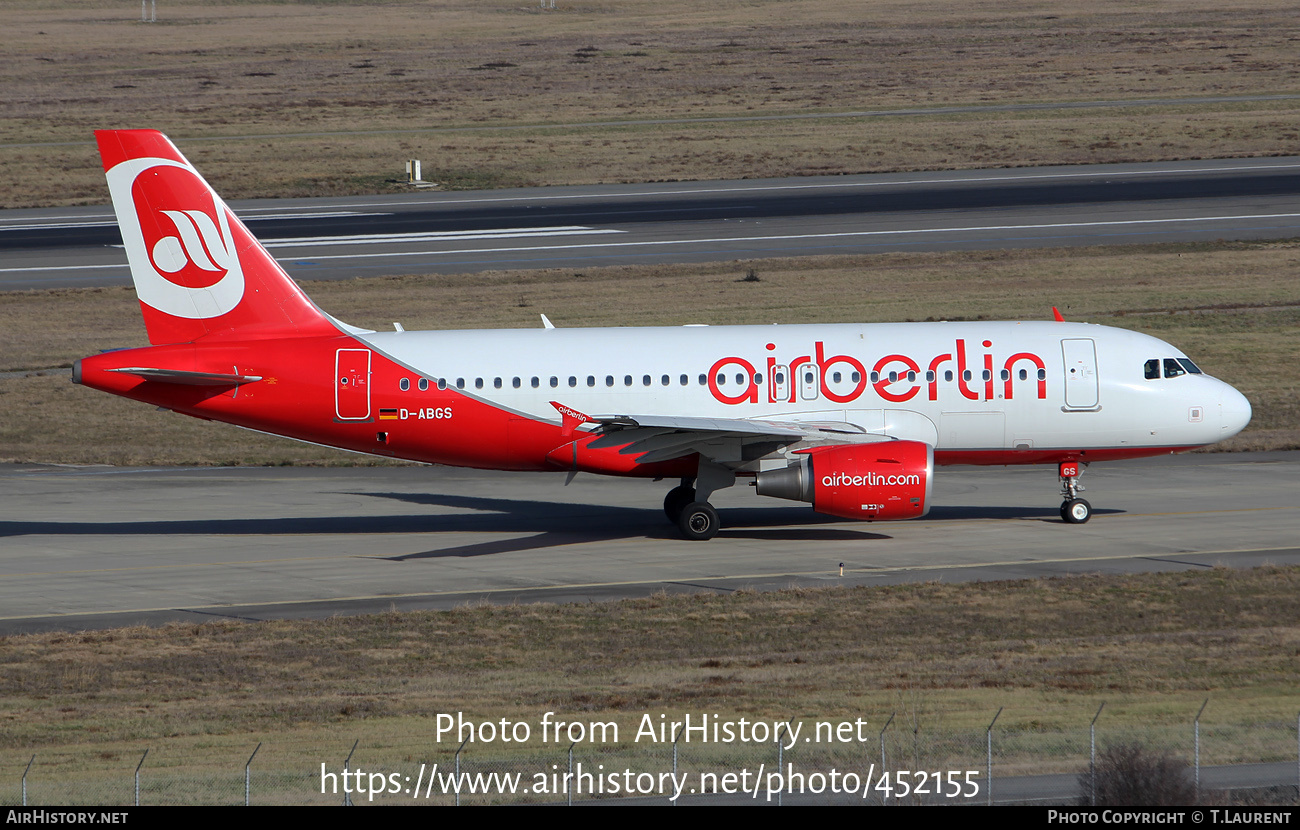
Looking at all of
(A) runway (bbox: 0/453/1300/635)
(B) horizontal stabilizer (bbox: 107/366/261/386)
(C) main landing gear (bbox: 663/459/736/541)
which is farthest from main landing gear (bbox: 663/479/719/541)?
(B) horizontal stabilizer (bbox: 107/366/261/386)

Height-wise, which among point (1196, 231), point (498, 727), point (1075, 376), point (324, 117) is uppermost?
point (324, 117)

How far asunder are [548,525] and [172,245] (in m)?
11.6

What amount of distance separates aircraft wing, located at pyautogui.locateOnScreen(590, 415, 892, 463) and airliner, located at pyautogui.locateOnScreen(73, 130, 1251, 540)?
0.19ft

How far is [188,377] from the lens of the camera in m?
36.3

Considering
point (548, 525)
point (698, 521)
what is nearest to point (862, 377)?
point (698, 521)

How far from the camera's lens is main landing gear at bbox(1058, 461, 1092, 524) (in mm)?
38594

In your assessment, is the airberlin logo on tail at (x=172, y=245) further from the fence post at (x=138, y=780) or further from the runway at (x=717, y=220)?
the runway at (x=717, y=220)

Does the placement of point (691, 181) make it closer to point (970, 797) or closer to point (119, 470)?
point (119, 470)

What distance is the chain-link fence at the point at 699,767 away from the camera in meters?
18.2

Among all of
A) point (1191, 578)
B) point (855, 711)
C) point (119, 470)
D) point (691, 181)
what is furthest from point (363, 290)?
point (855, 711)

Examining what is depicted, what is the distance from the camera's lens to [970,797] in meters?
17.9

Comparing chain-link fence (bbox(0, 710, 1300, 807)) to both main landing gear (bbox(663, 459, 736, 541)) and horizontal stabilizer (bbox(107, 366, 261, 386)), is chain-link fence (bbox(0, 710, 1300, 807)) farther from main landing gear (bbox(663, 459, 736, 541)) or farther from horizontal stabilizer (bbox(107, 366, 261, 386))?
horizontal stabilizer (bbox(107, 366, 261, 386))

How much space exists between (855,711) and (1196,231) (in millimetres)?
62529

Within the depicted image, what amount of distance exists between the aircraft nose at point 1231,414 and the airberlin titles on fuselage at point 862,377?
4508 mm
